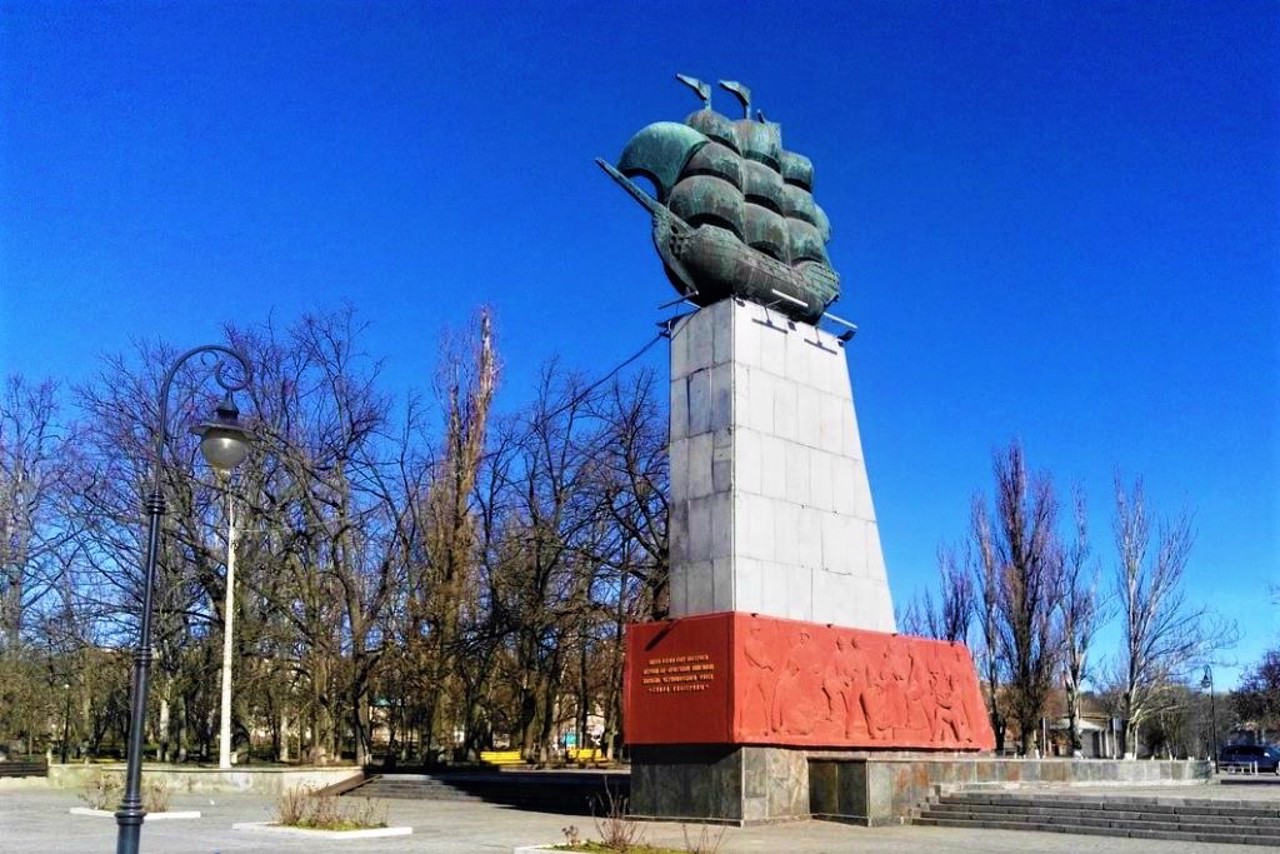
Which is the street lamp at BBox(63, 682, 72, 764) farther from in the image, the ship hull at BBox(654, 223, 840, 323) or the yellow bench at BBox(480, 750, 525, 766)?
the ship hull at BBox(654, 223, 840, 323)

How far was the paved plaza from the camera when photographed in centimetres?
1332

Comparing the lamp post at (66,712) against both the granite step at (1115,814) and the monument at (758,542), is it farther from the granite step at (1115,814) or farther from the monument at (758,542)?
the granite step at (1115,814)

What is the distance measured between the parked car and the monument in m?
32.5

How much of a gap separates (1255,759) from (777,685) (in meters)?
39.7

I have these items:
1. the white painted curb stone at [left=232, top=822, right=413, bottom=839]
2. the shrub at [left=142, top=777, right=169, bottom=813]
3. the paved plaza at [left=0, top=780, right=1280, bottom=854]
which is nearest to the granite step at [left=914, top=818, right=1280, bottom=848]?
the paved plaza at [left=0, top=780, right=1280, bottom=854]

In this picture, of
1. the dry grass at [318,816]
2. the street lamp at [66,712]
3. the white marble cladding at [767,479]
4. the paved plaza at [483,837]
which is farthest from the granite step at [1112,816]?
the street lamp at [66,712]

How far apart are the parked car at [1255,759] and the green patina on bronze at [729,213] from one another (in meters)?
37.2

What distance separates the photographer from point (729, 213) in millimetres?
20297

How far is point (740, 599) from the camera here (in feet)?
57.5

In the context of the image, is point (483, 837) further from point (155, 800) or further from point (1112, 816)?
point (1112, 816)

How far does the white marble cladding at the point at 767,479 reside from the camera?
18047mm

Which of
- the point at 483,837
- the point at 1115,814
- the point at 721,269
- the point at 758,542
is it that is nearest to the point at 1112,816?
the point at 1115,814

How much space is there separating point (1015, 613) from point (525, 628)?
15753 mm

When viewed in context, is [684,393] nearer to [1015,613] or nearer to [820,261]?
[820,261]
